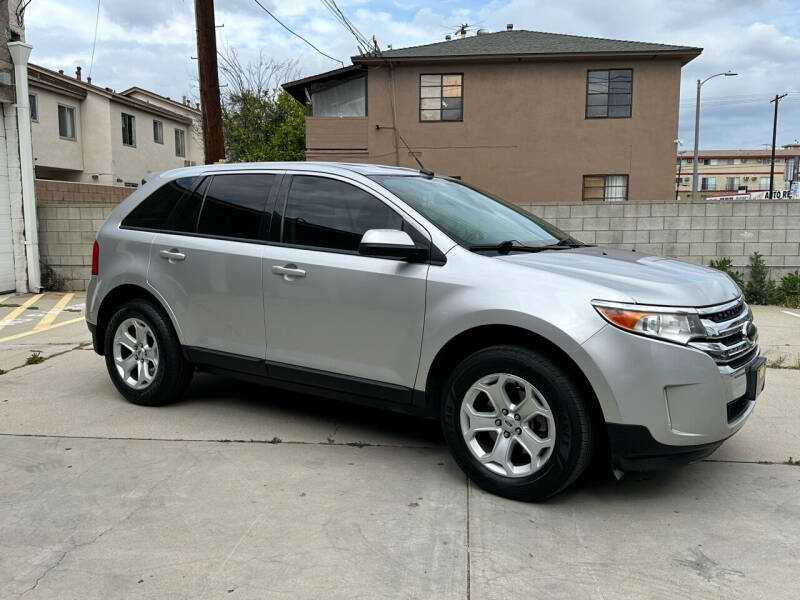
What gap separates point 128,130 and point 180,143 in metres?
4.88

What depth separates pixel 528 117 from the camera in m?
20.4

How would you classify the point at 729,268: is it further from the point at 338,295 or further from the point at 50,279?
the point at 50,279

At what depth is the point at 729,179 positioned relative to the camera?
315ft

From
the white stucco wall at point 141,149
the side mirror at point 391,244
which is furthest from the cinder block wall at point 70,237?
the white stucco wall at point 141,149

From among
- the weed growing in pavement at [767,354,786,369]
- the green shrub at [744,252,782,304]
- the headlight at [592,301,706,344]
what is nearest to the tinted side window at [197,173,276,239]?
the headlight at [592,301,706,344]

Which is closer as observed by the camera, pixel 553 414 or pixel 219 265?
pixel 553 414

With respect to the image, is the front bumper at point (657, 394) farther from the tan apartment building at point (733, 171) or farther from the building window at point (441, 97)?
the tan apartment building at point (733, 171)

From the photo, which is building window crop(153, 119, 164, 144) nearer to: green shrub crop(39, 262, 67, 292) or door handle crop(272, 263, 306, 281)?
green shrub crop(39, 262, 67, 292)

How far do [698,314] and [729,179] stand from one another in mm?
104147

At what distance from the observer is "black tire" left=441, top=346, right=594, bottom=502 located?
→ 10.7ft

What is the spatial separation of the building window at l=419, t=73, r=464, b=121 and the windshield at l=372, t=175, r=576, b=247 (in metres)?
16.6

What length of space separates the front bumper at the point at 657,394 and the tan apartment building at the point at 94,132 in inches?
1060

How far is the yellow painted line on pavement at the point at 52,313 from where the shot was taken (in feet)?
28.7

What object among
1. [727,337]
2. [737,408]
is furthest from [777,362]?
[727,337]
